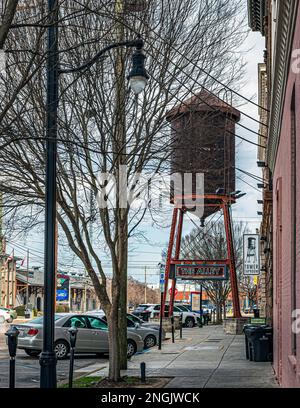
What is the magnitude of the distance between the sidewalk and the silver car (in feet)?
3.41

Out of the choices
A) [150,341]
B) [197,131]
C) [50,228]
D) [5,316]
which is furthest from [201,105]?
[5,316]

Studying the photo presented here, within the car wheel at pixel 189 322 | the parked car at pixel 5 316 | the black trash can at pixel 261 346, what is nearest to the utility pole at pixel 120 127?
the black trash can at pixel 261 346

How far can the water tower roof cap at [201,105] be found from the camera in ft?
52.0

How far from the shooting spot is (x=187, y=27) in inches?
610

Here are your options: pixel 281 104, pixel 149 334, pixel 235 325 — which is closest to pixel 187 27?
pixel 281 104

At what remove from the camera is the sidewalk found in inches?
607

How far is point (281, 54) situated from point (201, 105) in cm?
567

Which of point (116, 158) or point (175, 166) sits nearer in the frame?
point (116, 158)

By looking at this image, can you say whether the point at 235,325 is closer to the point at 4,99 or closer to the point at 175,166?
the point at 175,166

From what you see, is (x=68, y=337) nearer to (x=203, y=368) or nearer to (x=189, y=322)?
(x=203, y=368)

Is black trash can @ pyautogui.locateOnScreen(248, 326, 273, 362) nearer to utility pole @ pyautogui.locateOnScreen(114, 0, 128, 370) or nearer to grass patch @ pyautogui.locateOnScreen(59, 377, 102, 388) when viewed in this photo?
utility pole @ pyautogui.locateOnScreen(114, 0, 128, 370)

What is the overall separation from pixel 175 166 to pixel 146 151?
48.9 inches

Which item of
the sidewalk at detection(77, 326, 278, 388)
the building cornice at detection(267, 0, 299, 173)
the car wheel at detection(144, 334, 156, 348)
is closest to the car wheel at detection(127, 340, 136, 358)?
the sidewalk at detection(77, 326, 278, 388)

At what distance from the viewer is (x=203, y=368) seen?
18656 millimetres
